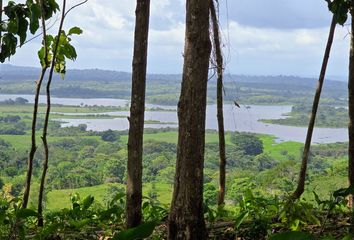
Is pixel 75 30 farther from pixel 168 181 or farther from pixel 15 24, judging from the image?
pixel 168 181

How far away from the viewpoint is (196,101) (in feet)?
7.91

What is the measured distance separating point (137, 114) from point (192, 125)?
77 cm

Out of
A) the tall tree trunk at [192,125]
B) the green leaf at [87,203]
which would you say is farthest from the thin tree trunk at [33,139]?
the tall tree trunk at [192,125]

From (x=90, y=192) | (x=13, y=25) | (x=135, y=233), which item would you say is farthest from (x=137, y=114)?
(x=90, y=192)

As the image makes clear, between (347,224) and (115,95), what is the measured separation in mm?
58358

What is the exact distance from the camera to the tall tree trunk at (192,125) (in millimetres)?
2402

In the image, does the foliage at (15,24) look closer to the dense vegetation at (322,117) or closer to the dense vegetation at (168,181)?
the dense vegetation at (168,181)

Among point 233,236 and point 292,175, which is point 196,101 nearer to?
point 233,236

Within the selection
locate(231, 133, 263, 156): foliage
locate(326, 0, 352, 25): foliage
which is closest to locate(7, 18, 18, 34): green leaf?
locate(326, 0, 352, 25): foliage

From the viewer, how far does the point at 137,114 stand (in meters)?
3.12

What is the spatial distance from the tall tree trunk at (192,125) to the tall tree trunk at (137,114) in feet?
2.29

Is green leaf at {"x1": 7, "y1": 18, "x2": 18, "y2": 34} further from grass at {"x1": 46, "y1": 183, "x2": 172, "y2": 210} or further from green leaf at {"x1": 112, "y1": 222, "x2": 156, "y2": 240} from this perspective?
grass at {"x1": 46, "y1": 183, "x2": 172, "y2": 210}

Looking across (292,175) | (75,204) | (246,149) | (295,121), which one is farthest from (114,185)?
(295,121)

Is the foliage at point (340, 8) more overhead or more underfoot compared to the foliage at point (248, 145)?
more overhead
